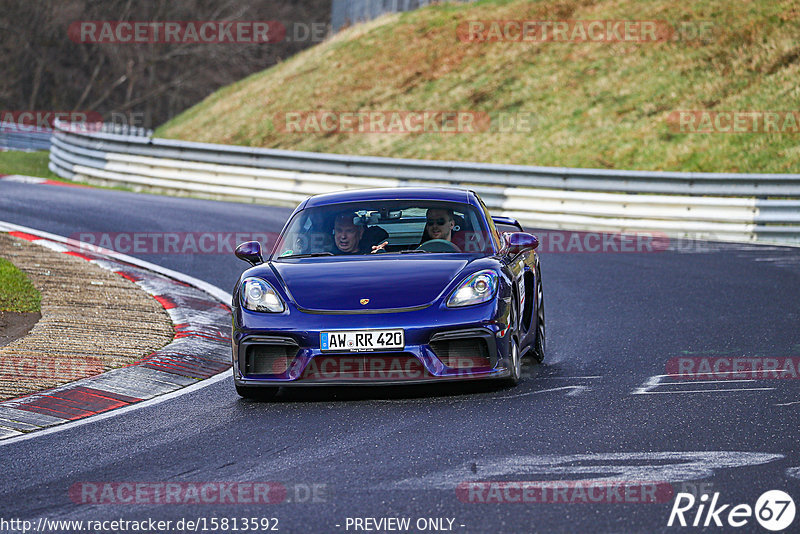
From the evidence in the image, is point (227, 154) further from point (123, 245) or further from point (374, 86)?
point (374, 86)

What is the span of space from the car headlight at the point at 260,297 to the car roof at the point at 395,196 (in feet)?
3.94

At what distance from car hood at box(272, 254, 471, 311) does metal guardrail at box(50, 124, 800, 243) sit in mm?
11515

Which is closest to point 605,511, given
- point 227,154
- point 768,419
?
point 768,419

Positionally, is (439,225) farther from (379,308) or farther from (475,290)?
(379,308)

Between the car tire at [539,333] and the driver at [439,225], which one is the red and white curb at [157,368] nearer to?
the driver at [439,225]

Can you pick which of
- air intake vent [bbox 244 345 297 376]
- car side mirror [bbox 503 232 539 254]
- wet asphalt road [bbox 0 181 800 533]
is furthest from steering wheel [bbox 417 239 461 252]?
air intake vent [bbox 244 345 297 376]

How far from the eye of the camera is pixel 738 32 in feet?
99.5

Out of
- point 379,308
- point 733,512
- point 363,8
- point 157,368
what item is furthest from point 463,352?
point 363,8

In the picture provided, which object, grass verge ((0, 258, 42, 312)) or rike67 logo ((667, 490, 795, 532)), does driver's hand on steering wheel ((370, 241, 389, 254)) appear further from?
rike67 logo ((667, 490, 795, 532))

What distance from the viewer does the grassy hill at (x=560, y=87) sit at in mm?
26750

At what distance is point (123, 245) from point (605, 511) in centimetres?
1164

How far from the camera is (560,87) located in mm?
32062

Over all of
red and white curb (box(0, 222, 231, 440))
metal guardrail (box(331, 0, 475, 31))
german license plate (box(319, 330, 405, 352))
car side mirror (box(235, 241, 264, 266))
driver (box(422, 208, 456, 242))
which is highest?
metal guardrail (box(331, 0, 475, 31))

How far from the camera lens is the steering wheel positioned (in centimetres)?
827
